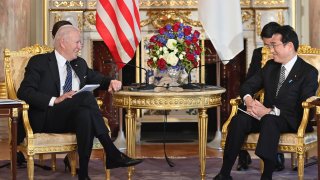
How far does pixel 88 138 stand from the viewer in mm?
5168

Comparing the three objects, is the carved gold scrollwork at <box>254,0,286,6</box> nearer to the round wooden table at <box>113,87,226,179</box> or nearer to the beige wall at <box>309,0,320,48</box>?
the beige wall at <box>309,0,320,48</box>

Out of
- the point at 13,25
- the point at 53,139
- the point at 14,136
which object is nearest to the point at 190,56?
the point at 53,139

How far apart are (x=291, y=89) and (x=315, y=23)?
3320 millimetres

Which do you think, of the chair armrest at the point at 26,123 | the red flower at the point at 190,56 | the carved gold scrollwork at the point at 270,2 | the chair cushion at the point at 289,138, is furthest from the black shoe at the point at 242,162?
the carved gold scrollwork at the point at 270,2

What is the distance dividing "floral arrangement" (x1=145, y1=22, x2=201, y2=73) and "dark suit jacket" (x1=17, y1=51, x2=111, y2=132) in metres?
0.48

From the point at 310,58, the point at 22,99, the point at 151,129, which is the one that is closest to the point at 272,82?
the point at 310,58

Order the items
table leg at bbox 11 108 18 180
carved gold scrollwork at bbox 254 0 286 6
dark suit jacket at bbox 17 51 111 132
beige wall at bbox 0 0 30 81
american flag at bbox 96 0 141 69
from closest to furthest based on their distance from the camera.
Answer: table leg at bbox 11 108 18 180 → dark suit jacket at bbox 17 51 111 132 → american flag at bbox 96 0 141 69 → beige wall at bbox 0 0 30 81 → carved gold scrollwork at bbox 254 0 286 6

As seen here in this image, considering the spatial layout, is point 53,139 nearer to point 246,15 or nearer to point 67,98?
point 67,98

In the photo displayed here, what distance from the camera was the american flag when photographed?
685 centimetres

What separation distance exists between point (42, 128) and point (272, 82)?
1921 millimetres

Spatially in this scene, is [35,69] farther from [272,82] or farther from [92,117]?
[272,82]

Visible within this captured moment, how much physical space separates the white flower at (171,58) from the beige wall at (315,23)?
10.8ft

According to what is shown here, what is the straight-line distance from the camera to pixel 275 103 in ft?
18.0

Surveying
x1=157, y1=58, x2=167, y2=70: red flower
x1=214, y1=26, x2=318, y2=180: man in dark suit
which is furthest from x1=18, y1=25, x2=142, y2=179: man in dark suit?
x1=214, y1=26, x2=318, y2=180: man in dark suit
